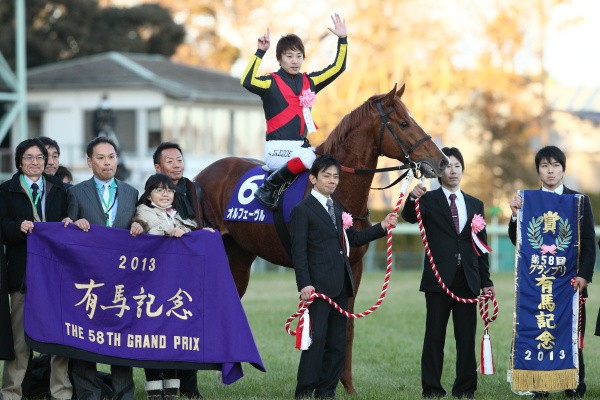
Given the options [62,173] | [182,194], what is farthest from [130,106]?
[182,194]

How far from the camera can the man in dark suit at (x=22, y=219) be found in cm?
795

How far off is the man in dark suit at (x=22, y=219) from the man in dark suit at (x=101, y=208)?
125 mm

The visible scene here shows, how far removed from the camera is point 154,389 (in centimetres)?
814

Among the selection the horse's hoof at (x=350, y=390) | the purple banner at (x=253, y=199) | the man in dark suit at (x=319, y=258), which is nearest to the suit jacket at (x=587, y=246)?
the man in dark suit at (x=319, y=258)

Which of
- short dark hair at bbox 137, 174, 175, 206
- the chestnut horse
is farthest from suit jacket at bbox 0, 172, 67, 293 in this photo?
the chestnut horse

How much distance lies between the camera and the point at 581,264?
816 centimetres

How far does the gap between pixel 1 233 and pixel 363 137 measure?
2.86 m

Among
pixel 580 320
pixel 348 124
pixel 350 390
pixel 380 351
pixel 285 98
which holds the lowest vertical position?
pixel 380 351

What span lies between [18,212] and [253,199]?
7.53 ft

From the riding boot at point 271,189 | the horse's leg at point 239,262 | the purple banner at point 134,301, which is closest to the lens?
the purple banner at point 134,301

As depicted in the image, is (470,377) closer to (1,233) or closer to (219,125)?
(1,233)

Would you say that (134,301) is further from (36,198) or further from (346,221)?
(346,221)

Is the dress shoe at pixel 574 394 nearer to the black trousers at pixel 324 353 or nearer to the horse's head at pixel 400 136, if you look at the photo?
the black trousers at pixel 324 353

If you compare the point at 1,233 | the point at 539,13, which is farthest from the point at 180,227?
the point at 539,13
